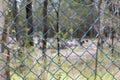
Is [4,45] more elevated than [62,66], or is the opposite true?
[4,45]

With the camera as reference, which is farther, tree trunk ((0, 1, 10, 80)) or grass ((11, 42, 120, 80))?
grass ((11, 42, 120, 80))

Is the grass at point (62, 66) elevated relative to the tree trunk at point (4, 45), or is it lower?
lower

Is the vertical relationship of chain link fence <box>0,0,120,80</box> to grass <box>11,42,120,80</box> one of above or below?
above

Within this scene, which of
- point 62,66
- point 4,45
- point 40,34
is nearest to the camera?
point 4,45

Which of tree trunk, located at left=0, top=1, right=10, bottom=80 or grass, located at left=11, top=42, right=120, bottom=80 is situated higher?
tree trunk, located at left=0, top=1, right=10, bottom=80

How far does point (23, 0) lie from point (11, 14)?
0.30 meters

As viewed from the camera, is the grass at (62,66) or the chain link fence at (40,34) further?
the grass at (62,66)

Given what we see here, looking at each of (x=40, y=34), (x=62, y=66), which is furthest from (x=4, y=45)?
(x=62, y=66)

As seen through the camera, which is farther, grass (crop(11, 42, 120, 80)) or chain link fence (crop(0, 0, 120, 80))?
grass (crop(11, 42, 120, 80))

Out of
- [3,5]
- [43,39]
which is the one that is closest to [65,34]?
[43,39]

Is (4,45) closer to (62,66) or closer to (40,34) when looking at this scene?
(40,34)

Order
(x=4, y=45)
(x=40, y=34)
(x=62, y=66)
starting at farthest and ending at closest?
(x=62, y=66), (x=40, y=34), (x=4, y=45)

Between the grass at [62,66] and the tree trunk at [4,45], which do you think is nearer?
the tree trunk at [4,45]

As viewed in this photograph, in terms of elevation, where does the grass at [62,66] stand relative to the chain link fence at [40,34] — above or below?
below
